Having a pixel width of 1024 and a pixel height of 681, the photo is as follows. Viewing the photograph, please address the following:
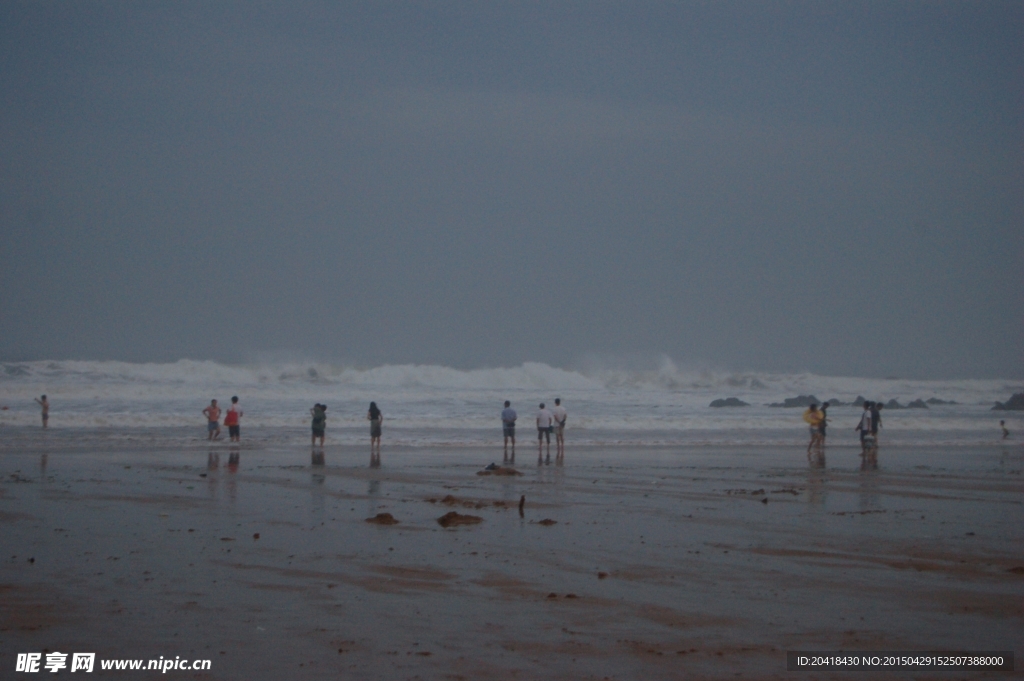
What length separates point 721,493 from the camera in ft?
49.5

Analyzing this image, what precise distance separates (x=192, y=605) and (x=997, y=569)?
7.22 meters


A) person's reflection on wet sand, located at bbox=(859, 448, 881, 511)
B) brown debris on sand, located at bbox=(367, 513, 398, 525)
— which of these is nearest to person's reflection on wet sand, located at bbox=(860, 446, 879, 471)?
person's reflection on wet sand, located at bbox=(859, 448, 881, 511)

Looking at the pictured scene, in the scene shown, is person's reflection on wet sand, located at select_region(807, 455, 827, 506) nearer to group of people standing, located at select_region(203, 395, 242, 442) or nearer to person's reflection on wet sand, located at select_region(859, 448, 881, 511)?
person's reflection on wet sand, located at select_region(859, 448, 881, 511)

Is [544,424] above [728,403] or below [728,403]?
below

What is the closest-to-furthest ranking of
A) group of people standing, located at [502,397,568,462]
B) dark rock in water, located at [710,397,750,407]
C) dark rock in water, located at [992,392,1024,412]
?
1. group of people standing, located at [502,397,568,462]
2. dark rock in water, located at [992,392,1024,412]
3. dark rock in water, located at [710,397,750,407]

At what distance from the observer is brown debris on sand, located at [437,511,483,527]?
10910mm

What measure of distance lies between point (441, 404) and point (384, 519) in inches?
1631

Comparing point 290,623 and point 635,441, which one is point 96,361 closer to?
point 635,441

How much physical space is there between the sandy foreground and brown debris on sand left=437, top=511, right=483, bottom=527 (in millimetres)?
250

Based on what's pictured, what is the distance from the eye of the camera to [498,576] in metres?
7.91

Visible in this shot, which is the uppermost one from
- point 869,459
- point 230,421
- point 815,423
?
point 815,423

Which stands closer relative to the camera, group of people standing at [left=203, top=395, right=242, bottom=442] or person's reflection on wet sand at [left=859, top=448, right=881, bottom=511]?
person's reflection on wet sand at [left=859, top=448, right=881, bottom=511]

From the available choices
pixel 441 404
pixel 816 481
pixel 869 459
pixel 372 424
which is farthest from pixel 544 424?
pixel 441 404

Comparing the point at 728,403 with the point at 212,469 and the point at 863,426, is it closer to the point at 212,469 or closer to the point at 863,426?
the point at 863,426
